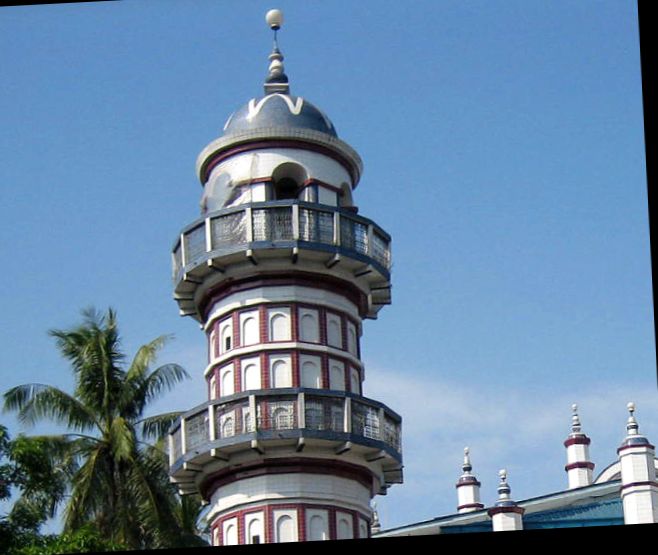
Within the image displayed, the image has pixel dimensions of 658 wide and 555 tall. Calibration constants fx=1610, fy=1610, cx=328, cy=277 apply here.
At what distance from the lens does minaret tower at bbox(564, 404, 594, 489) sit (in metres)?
43.3

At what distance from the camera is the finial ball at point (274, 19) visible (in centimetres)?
3509

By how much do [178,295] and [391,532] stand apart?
9.86 meters

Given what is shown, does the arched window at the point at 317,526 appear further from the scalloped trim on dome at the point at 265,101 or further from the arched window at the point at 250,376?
Result: the scalloped trim on dome at the point at 265,101

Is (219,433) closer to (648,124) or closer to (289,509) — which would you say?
(289,509)

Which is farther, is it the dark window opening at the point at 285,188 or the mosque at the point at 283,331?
the dark window opening at the point at 285,188

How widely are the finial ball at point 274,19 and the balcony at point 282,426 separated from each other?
8.95m

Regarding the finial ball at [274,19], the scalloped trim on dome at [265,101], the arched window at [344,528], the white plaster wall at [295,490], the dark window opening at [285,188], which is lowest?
the arched window at [344,528]

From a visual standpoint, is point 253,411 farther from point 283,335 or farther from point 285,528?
point 285,528

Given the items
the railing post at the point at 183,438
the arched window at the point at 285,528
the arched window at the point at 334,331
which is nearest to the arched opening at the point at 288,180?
the arched window at the point at 334,331

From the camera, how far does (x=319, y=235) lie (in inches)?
1253

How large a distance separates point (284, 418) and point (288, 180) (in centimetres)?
533

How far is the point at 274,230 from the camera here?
104 ft

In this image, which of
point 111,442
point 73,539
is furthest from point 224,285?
point 73,539

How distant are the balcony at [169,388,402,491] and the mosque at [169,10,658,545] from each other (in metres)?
0.03
